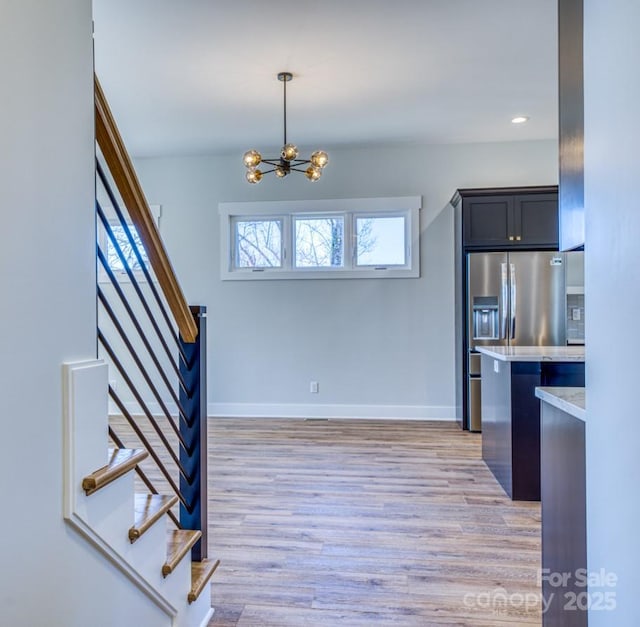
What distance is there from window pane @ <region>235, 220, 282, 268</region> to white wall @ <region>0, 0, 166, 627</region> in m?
4.31

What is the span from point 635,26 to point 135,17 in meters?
2.81

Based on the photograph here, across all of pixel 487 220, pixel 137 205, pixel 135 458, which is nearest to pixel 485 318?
pixel 487 220

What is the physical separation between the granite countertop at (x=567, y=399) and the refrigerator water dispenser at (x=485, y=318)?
3.08 meters

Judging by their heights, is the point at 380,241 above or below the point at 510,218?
below

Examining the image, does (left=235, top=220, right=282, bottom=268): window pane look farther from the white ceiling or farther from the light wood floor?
the light wood floor

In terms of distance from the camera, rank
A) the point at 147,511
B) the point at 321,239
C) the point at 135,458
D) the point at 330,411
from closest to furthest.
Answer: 1. the point at 135,458
2. the point at 147,511
3. the point at 330,411
4. the point at 321,239

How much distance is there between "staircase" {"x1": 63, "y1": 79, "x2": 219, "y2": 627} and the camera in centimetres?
100

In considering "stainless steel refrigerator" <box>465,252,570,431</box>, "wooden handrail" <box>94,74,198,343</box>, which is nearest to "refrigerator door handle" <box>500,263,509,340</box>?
"stainless steel refrigerator" <box>465,252,570,431</box>

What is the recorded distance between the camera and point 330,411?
522 cm

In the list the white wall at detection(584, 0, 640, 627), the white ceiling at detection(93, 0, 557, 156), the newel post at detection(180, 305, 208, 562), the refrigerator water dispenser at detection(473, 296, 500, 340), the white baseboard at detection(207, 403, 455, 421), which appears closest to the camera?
the white wall at detection(584, 0, 640, 627)

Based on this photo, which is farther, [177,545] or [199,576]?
[199,576]

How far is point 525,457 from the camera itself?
2.93 meters

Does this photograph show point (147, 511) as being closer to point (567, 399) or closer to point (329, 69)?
point (567, 399)

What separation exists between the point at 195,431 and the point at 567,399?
4.30ft
